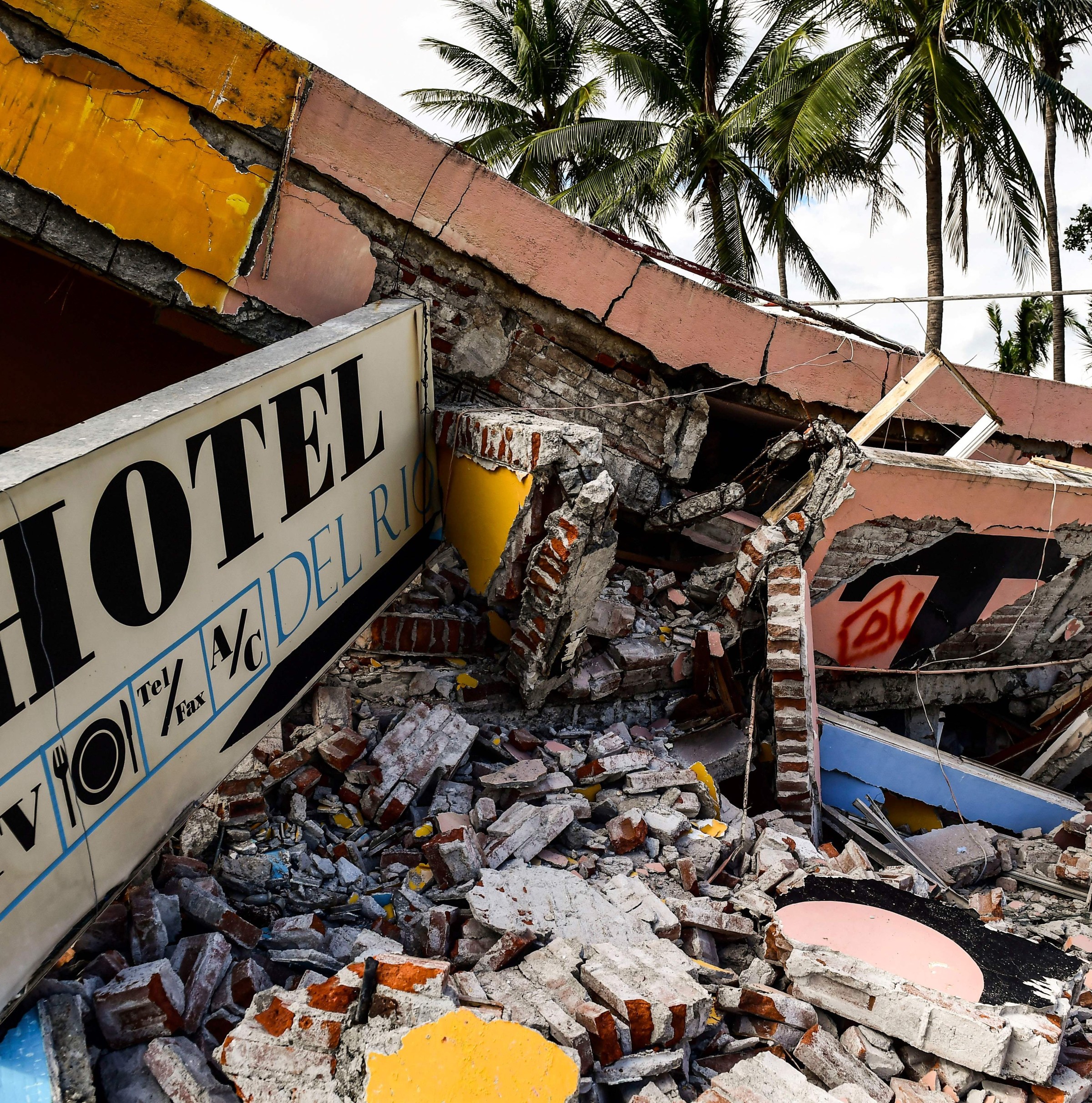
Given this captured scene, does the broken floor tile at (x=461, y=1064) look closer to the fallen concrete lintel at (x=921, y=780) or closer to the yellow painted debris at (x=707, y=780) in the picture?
the yellow painted debris at (x=707, y=780)

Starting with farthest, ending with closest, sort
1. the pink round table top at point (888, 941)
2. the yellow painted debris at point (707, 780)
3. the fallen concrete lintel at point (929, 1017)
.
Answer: the yellow painted debris at point (707, 780), the pink round table top at point (888, 941), the fallen concrete lintel at point (929, 1017)

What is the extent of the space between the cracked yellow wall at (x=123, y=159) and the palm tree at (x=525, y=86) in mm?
14303

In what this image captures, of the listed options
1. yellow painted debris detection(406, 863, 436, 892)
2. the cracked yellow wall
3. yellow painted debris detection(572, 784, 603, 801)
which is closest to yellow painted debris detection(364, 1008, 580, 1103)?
yellow painted debris detection(406, 863, 436, 892)

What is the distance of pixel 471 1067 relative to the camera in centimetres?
204

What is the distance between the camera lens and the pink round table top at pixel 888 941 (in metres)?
2.86

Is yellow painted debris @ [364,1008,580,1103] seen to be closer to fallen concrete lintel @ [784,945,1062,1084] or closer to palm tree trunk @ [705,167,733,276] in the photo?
fallen concrete lintel @ [784,945,1062,1084]

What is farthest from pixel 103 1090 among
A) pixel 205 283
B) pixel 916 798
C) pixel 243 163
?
pixel 916 798

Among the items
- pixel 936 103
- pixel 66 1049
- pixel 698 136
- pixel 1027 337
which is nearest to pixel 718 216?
pixel 698 136

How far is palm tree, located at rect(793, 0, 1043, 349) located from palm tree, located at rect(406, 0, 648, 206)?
18.5ft

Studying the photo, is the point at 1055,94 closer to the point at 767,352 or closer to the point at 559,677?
the point at 767,352

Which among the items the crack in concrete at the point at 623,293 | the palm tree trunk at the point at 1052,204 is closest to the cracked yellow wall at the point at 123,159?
the crack in concrete at the point at 623,293

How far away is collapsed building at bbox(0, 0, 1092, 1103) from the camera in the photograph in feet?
7.36

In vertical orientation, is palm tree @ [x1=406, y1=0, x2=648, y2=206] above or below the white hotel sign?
above

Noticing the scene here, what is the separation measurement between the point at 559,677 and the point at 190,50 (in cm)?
357
